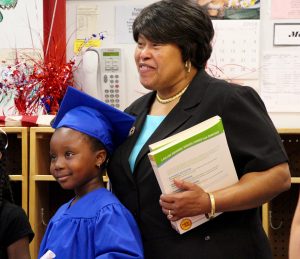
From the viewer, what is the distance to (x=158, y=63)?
1.44 meters

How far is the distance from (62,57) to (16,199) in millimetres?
751

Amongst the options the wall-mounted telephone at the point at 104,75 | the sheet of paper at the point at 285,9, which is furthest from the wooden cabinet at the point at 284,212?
the wall-mounted telephone at the point at 104,75

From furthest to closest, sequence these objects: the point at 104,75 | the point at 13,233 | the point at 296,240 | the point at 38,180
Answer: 1. the point at 104,75
2. the point at 38,180
3. the point at 13,233
4. the point at 296,240

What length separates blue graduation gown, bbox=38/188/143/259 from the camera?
134cm

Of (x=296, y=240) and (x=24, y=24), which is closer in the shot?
(x=296, y=240)

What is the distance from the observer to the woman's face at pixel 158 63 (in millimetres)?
1448

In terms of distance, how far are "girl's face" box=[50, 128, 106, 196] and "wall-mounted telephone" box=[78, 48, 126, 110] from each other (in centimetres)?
128

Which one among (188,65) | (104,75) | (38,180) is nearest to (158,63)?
(188,65)

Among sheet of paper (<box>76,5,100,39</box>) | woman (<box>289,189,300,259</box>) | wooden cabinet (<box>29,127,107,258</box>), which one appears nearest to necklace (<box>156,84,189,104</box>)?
woman (<box>289,189,300,259</box>)

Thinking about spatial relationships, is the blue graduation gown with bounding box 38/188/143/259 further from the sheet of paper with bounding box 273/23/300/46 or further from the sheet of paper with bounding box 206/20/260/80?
the sheet of paper with bounding box 273/23/300/46

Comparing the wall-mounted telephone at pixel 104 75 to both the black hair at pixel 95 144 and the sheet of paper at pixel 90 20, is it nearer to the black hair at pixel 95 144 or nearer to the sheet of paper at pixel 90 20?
the sheet of paper at pixel 90 20

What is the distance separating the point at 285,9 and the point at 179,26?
1510 mm

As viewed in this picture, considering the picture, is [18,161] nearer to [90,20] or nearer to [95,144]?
[90,20]

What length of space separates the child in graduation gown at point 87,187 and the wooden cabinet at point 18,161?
0.92m
